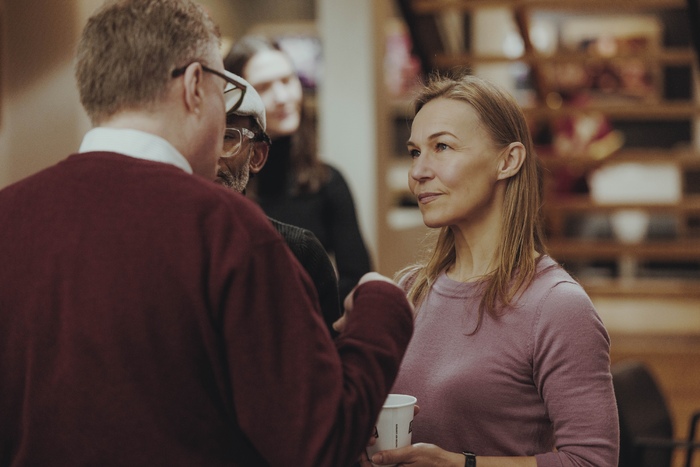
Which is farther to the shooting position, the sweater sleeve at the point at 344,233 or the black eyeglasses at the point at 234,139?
the sweater sleeve at the point at 344,233


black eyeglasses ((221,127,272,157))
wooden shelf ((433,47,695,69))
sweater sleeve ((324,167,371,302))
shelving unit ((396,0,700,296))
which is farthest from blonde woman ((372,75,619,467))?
wooden shelf ((433,47,695,69))

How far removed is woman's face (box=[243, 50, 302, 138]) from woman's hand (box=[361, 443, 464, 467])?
5.37ft

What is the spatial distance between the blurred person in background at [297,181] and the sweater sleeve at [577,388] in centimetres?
140

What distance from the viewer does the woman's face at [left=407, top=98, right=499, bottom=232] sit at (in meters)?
1.65

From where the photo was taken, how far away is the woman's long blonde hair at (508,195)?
1614 mm

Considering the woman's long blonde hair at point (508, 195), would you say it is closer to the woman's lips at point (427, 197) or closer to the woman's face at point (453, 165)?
the woman's face at point (453, 165)

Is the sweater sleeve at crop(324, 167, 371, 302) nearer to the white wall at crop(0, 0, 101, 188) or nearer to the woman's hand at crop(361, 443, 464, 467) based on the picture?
the white wall at crop(0, 0, 101, 188)

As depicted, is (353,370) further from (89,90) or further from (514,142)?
(514,142)

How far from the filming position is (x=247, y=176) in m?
1.51

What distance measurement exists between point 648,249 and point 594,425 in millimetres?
4163

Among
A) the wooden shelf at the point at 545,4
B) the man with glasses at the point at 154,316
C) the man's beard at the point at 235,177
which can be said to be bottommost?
the man with glasses at the point at 154,316

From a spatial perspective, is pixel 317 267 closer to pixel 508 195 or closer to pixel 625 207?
pixel 508 195

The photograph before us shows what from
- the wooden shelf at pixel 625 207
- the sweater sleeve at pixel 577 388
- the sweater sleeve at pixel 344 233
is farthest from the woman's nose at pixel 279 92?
the wooden shelf at pixel 625 207

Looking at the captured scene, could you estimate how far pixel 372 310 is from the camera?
115 cm
